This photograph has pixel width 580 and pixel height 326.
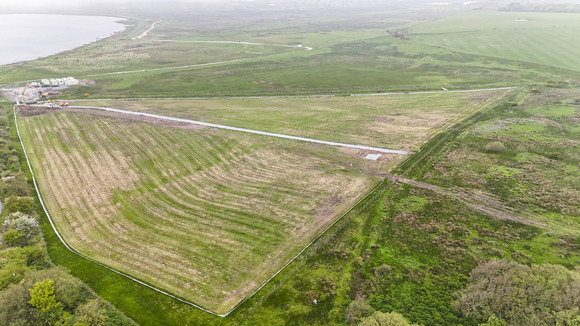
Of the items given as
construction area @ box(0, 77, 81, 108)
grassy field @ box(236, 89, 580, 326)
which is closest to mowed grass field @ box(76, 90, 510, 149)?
construction area @ box(0, 77, 81, 108)

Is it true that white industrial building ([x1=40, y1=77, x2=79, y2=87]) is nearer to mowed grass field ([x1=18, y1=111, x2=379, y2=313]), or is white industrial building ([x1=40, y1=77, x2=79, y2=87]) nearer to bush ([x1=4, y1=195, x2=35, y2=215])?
mowed grass field ([x1=18, y1=111, x2=379, y2=313])

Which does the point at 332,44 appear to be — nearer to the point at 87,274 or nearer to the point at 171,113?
the point at 171,113

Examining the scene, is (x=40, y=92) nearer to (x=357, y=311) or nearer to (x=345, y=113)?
(x=345, y=113)

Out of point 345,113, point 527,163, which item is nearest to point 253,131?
point 345,113

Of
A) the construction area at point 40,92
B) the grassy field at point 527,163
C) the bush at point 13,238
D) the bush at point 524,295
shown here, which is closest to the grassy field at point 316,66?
the construction area at point 40,92

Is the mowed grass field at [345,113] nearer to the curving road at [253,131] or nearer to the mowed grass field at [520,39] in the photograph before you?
the curving road at [253,131]
